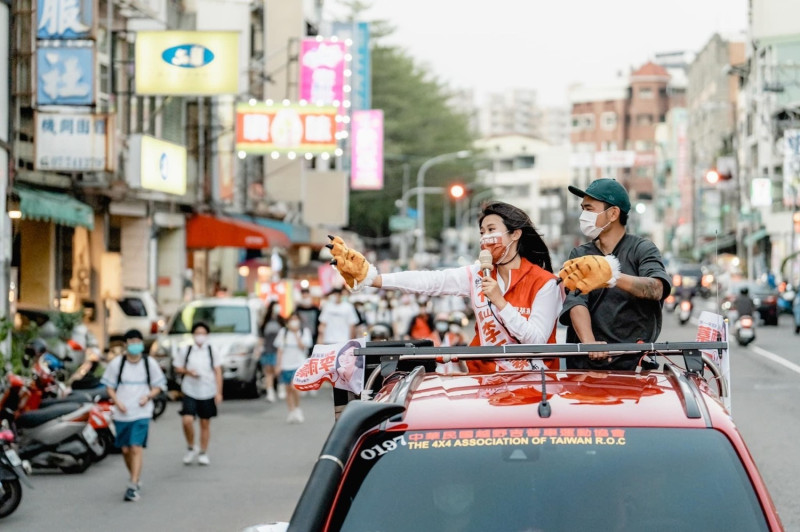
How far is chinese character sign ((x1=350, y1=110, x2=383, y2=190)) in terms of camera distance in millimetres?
54156

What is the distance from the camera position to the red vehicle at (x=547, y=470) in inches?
168

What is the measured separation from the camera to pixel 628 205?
269 inches

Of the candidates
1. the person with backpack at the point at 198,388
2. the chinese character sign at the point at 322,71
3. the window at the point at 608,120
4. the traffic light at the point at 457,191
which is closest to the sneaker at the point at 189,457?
the person with backpack at the point at 198,388

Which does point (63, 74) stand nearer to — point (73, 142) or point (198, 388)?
point (73, 142)

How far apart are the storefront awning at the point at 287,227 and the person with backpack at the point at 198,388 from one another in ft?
80.0

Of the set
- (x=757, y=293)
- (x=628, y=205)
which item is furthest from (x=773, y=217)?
(x=628, y=205)

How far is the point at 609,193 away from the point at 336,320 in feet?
56.2

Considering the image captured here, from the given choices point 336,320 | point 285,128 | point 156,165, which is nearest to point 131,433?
point 336,320

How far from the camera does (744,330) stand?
107 ft

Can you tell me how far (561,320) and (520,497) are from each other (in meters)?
2.52

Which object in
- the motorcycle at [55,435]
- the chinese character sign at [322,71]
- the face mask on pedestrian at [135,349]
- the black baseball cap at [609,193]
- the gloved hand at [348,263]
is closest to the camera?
the gloved hand at [348,263]

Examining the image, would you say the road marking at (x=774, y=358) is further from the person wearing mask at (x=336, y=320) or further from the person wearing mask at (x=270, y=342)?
the person wearing mask at (x=270, y=342)

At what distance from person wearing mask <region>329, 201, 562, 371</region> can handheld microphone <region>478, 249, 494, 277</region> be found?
2 centimetres

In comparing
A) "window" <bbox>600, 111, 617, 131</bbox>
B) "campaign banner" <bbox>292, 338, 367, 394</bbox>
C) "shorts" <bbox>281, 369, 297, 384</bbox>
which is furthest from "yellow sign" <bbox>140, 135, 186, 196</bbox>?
"window" <bbox>600, 111, 617, 131</bbox>
